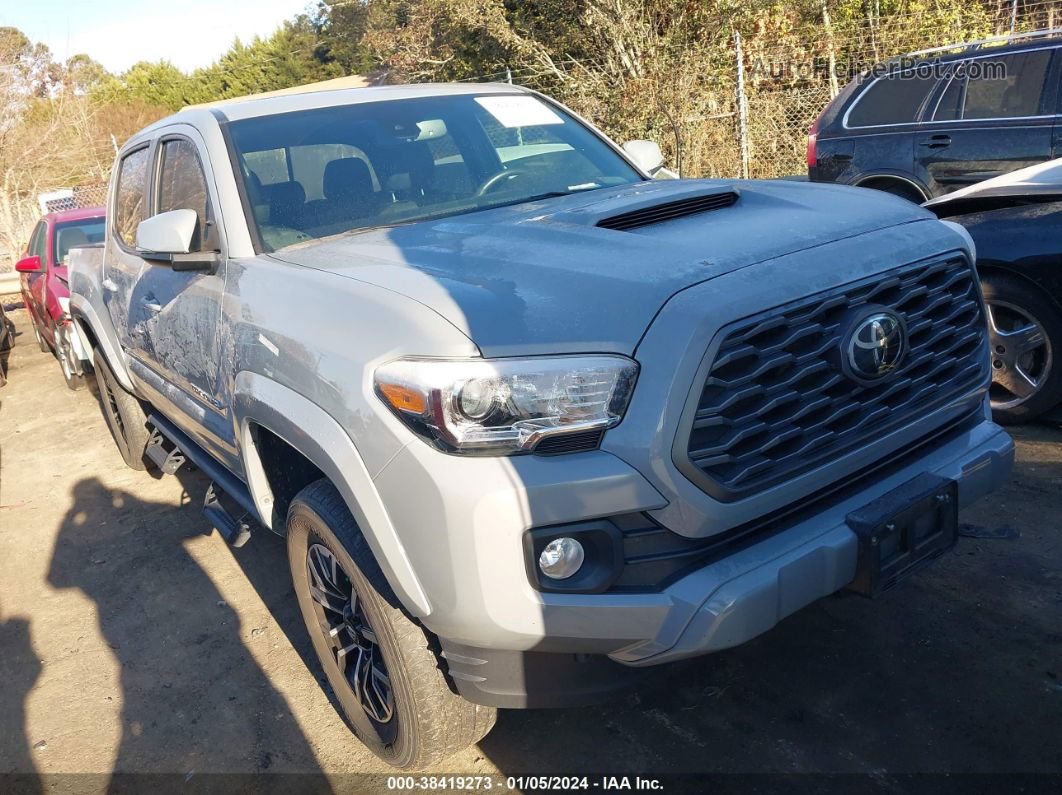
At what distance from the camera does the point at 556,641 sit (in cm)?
211

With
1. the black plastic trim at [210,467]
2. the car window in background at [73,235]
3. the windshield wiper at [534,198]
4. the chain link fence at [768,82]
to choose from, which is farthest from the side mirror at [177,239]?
the chain link fence at [768,82]

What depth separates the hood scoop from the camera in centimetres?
271

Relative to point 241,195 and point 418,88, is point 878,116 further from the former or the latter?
point 241,195

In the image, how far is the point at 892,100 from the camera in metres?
7.56

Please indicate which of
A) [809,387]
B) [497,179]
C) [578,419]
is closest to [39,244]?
[497,179]

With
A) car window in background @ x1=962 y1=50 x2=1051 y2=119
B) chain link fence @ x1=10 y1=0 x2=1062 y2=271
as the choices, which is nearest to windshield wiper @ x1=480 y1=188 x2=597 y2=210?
car window in background @ x1=962 y1=50 x2=1051 y2=119

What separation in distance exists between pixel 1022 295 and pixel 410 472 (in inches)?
138

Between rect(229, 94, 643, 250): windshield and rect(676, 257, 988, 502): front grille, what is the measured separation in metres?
1.50

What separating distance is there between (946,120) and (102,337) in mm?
6305

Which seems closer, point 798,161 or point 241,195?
point 241,195

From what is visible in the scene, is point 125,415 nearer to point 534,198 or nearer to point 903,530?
point 534,198

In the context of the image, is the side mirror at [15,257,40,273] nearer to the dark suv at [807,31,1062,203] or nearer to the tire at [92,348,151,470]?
the tire at [92,348,151,470]

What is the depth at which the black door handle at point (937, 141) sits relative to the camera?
716cm

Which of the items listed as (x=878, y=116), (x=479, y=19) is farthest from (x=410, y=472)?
(x=479, y=19)
